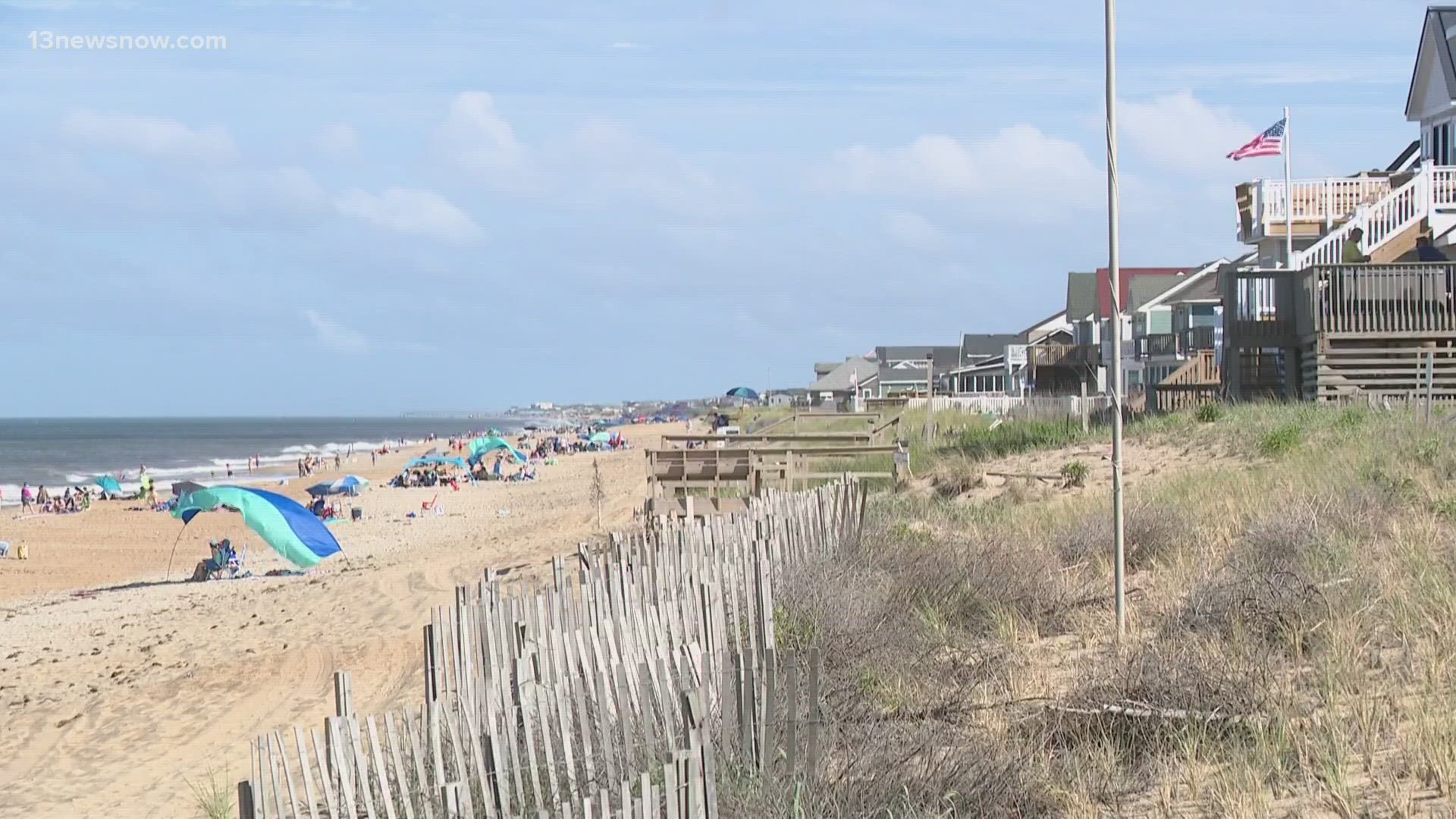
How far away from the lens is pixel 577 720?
582cm

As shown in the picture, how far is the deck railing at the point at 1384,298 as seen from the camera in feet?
70.2

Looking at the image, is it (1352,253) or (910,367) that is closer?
(1352,253)

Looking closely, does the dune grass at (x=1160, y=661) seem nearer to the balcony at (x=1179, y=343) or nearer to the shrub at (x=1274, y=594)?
the shrub at (x=1274, y=594)

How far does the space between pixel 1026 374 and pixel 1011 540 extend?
48366mm

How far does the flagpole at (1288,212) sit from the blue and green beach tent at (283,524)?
17306 millimetres

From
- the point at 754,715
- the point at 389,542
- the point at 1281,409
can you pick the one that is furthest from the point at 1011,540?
the point at 389,542

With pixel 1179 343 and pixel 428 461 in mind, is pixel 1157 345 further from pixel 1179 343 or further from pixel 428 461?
pixel 428 461

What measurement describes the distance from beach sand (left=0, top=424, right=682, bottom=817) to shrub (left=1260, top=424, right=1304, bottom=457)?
840 centimetres

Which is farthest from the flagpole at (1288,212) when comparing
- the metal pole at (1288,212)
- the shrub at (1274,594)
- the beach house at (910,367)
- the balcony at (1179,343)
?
the beach house at (910,367)

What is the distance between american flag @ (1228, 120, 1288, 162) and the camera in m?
29.2

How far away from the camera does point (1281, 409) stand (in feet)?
65.2

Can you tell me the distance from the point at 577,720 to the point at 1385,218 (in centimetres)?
2441

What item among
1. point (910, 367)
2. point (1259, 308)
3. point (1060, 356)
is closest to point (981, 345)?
point (910, 367)

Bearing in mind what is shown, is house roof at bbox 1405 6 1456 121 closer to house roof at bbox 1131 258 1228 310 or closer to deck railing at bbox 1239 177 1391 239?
deck railing at bbox 1239 177 1391 239
